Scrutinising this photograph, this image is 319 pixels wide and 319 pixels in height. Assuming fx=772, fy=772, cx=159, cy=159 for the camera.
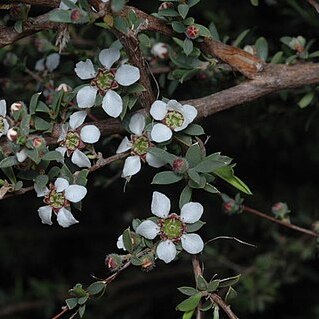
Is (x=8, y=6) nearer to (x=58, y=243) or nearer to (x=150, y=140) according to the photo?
(x=150, y=140)

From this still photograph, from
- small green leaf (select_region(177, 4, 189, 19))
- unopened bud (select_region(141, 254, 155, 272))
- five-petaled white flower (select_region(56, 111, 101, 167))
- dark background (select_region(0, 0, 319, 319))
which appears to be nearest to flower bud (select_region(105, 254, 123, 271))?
unopened bud (select_region(141, 254, 155, 272))

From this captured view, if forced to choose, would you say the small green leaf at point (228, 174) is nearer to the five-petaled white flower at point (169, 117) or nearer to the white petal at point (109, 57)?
the five-petaled white flower at point (169, 117)

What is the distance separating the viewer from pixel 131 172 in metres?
1.08

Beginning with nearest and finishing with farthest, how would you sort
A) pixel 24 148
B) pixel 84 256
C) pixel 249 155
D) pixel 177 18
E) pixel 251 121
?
1. pixel 24 148
2. pixel 177 18
3. pixel 251 121
4. pixel 249 155
5. pixel 84 256

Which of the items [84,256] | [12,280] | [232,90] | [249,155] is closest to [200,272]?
[232,90]

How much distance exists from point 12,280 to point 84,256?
0.29 meters

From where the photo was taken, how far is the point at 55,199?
1076 mm

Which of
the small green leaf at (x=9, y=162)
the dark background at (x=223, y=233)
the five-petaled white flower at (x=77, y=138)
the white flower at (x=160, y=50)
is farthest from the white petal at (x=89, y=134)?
the dark background at (x=223, y=233)

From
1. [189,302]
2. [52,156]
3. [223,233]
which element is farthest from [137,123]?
[223,233]

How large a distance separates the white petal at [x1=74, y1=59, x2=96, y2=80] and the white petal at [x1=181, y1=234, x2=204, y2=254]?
0.86 feet

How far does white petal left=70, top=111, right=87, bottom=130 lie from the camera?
1.09 m

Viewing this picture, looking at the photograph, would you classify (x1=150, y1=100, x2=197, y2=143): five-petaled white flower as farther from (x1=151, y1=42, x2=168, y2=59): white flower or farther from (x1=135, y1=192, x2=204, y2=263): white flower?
(x1=151, y1=42, x2=168, y2=59): white flower

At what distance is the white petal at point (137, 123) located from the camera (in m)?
1.08

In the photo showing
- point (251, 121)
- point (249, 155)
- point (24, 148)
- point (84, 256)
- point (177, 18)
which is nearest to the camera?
point (24, 148)
